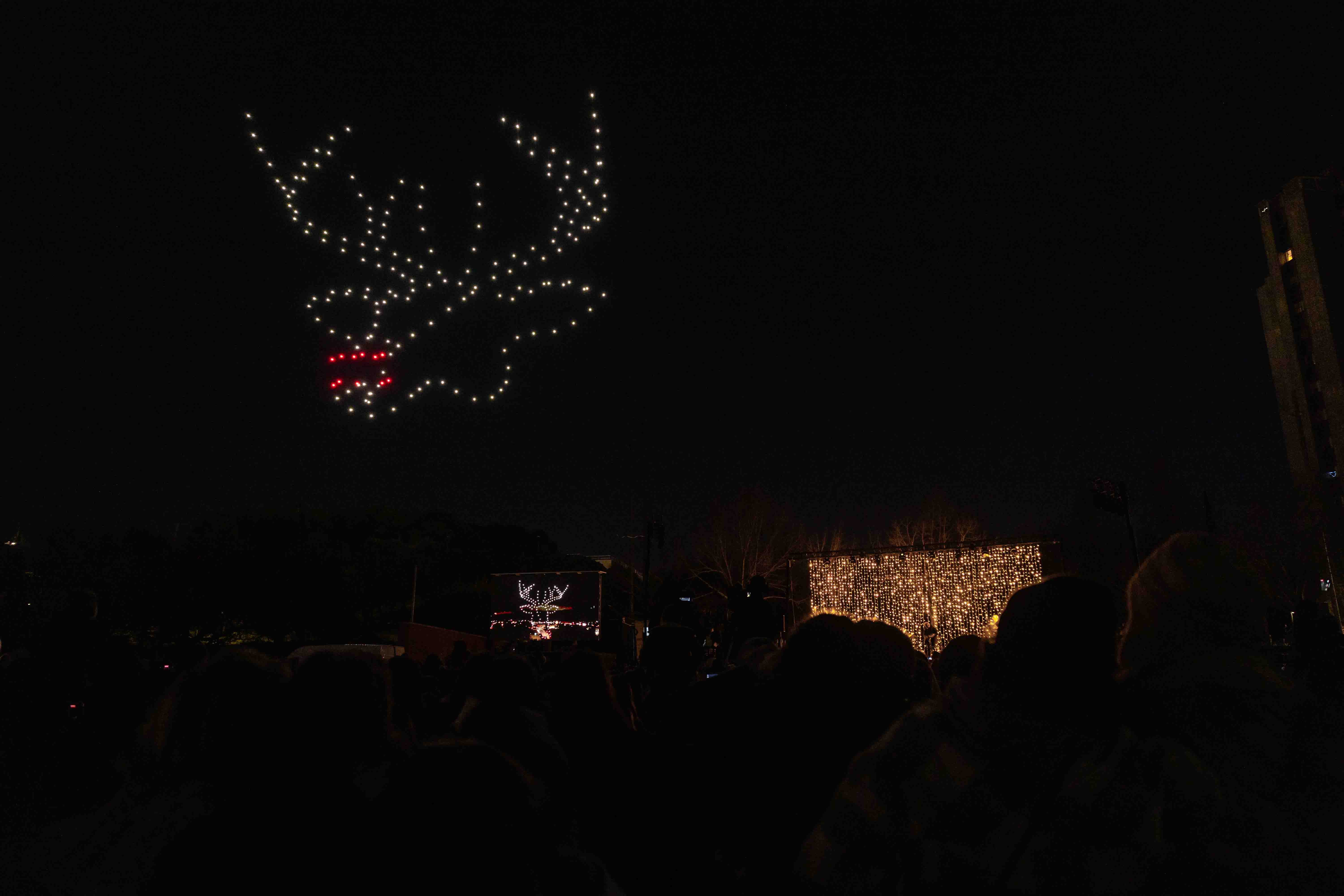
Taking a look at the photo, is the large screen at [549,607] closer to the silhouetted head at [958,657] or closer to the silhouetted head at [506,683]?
the silhouetted head at [958,657]

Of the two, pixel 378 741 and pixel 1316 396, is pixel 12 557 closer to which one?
pixel 378 741

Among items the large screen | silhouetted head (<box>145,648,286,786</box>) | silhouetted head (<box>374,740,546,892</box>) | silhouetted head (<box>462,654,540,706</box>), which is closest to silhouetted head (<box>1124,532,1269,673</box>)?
silhouetted head (<box>374,740,546,892</box>)

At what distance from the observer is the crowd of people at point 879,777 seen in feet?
5.01

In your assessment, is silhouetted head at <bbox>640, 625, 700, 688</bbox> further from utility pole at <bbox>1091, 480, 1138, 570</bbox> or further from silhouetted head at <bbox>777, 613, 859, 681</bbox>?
utility pole at <bbox>1091, 480, 1138, 570</bbox>

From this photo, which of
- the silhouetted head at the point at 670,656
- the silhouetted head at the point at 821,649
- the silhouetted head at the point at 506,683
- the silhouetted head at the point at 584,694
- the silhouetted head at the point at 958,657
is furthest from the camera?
the silhouetted head at the point at 670,656

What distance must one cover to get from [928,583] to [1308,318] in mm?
33256

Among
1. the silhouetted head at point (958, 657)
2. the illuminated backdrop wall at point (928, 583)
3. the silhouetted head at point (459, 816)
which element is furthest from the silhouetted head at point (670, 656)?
the illuminated backdrop wall at point (928, 583)

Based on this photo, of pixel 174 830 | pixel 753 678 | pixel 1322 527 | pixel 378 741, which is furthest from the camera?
pixel 1322 527

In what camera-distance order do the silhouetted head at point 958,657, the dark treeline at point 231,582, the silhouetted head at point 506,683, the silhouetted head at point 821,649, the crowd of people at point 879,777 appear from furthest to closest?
the dark treeline at point 231,582, the silhouetted head at point 958,657, the silhouetted head at point 506,683, the silhouetted head at point 821,649, the crowd of people at point 879,777

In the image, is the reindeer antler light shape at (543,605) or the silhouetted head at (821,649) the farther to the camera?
the reindeer antler light shape at (543,605)

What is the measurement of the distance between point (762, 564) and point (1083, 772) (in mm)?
30666

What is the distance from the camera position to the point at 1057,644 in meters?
1.73

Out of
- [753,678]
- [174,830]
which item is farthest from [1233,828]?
[174,830]

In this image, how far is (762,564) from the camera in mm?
31844
